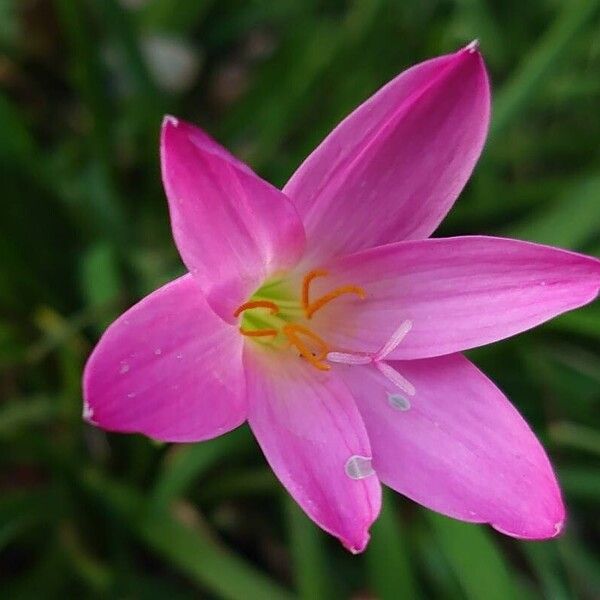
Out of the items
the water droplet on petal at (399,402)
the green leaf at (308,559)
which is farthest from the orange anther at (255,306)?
the green leaf at (308,559)

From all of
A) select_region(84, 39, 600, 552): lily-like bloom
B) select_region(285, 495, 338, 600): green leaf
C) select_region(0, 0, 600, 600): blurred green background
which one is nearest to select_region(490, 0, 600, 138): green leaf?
select_region(0, 0, 600, 600): blurred green background

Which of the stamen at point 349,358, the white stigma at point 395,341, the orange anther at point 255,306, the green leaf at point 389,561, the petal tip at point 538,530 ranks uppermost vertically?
the orange anther at point 255,306

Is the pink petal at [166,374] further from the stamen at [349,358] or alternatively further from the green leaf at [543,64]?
the green leaf at [543,64]

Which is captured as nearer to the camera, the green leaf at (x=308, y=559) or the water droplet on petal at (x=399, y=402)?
the water droplet on petal at (x=399, y=402)

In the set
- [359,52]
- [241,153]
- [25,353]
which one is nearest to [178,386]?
[25,353]

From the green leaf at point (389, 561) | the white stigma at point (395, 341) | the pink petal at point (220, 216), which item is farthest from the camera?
the green leaf at point (389, 561)

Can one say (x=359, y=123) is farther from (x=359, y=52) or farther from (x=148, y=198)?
(x=148, y=198)

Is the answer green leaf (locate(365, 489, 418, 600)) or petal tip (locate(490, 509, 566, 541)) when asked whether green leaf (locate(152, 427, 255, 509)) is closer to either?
green leaf (locate(365, 489, 418, 600))
